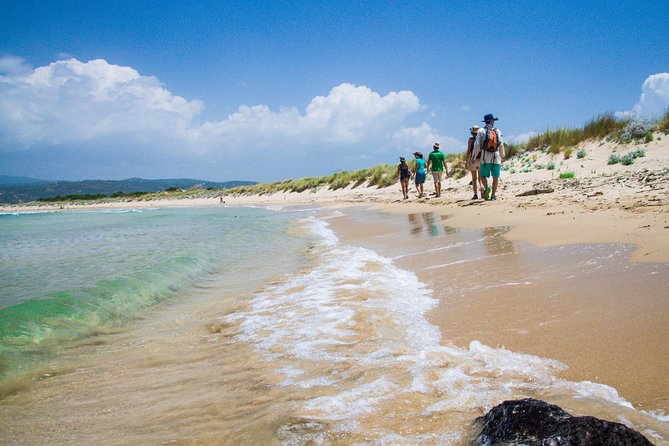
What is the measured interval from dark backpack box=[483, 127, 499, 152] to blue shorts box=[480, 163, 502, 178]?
1.30 ft

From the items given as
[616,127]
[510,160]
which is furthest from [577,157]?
[510,160]

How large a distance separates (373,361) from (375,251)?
152 inches

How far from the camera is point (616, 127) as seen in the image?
48.3 feet

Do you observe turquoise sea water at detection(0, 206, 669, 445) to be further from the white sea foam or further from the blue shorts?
the blue shorts

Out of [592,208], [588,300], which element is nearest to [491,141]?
[592,208]

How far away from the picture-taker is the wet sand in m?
1.80

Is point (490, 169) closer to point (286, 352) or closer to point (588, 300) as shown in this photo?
point (588, 300)

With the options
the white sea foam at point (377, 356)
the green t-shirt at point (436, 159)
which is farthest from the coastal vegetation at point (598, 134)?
the white sea foam at point (377, 356)

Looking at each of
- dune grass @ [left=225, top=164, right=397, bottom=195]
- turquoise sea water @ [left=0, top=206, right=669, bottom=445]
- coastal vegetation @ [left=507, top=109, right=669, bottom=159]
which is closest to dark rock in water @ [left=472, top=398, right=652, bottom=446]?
turquoise sea water @ [left=0, top=206, right=669, bottom=445]

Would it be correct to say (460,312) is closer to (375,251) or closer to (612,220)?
(375,251)

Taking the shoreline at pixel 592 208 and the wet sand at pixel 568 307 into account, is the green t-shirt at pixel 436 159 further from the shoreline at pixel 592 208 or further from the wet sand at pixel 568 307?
the wet sand at pixel 568 307

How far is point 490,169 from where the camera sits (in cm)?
974

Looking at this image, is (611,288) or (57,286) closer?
(611,288)

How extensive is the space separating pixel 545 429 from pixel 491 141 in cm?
911
